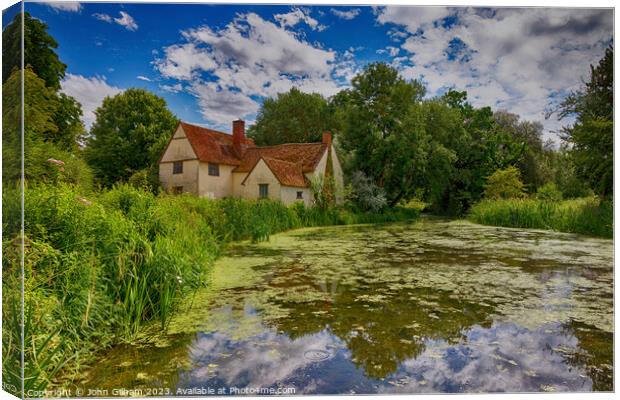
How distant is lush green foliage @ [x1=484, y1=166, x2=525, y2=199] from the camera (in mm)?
A: 12925

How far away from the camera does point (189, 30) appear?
351 centimetres

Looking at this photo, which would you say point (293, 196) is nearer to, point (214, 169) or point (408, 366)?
point (214, 169)

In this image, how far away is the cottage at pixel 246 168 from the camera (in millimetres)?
11328

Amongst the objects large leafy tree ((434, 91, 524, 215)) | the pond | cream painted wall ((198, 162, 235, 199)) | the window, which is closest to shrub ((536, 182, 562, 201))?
large leafy tree ((434, 91, 524, 215))

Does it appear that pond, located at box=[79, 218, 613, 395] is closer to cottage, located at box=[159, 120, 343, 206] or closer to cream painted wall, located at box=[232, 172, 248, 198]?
cottage, located at box=[159, 120, 343, 206]

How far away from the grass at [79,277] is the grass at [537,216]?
292 inches

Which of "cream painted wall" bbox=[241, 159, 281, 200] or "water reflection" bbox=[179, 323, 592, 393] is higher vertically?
"cream painted wall" bbox=[241, 159, 281, 200]

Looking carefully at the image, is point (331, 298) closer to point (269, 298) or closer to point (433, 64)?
point (269, 298)

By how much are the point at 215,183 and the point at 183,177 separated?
35.9 inches

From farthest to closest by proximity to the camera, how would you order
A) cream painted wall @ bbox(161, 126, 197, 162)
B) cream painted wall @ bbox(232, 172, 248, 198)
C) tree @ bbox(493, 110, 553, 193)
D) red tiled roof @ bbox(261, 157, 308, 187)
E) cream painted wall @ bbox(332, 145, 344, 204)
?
cream painted wall @ bbox(332, 145, 344, 204)
cream painted wall @ bbox(232, 172, 248, 198)
red tiled roof @ bbox(261, 157, 308, 187)
cream painted wall @ bbox(161, 126, 197, 162)
tree @ bbox(493, 110, 553, 193)

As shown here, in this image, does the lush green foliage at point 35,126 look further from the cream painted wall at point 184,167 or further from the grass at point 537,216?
the grass at point 537,216

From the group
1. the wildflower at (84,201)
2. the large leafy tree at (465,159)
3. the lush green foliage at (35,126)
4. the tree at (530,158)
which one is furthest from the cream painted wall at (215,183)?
the lush green foliage at (35,126)

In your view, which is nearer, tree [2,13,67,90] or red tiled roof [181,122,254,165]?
tree [2,13,67,90]

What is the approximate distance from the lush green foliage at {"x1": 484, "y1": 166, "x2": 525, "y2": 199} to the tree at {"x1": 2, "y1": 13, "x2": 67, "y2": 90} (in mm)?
12093
